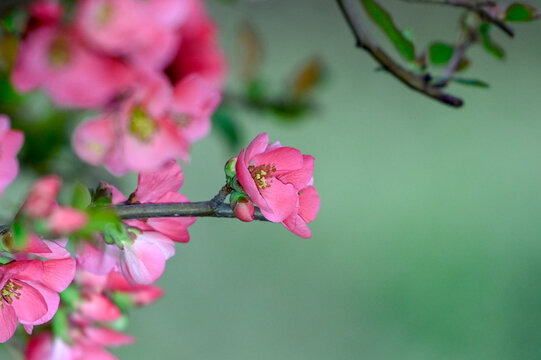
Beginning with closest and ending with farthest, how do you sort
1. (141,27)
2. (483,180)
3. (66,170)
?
1. (141,27)
2. (66,170)
3. (483,180)

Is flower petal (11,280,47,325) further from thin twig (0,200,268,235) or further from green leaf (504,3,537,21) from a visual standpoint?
green leaf (504,3,537,21)

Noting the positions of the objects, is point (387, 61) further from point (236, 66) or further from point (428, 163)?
point (428, 163)

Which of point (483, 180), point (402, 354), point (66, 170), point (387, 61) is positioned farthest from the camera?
point (483, 180)

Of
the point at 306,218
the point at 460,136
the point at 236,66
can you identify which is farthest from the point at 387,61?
the point at 460,136

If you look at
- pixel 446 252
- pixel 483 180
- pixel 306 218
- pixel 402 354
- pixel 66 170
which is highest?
pixel 306 218

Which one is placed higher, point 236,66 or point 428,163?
point 236,66

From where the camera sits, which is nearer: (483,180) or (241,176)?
(241,176)

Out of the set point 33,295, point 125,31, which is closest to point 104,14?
point 125,31

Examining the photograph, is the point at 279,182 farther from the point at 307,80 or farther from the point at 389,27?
the point at 307,80
